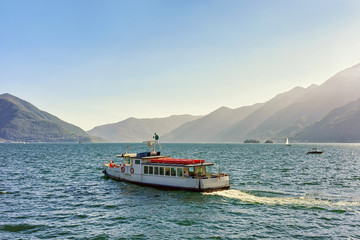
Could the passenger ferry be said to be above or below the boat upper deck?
below

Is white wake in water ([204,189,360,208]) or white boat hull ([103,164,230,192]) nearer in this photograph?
white wake in water ([204,189,360,208])

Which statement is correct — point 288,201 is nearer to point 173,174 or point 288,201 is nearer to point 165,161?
point 173,174

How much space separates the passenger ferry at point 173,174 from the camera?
1312 inches

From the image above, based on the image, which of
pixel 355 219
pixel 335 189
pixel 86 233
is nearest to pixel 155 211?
pixel 86 233

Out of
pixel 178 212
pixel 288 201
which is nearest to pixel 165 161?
pixel 178 212

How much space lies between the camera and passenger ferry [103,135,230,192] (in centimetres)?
3332

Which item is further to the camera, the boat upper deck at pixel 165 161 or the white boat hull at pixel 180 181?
the boat upper deck at pixel 165 161

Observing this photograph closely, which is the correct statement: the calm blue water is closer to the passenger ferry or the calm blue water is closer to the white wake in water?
the white wake in water

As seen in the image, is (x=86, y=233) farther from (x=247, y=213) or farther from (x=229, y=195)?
(x=229, y=195)

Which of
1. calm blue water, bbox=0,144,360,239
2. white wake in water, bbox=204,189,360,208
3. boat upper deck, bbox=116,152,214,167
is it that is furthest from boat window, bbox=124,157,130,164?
white wake in water, bbox=204,189,360,208

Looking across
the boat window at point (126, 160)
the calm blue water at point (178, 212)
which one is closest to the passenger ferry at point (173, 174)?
the calm blue water at point (178, 212)

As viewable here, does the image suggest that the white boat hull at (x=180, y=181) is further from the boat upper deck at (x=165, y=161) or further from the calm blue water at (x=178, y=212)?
the boat upper deck at (x=165, y=161)

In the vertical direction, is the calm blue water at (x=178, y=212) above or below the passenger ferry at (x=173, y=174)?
below

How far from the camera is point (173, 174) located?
3534 centimetres
